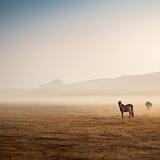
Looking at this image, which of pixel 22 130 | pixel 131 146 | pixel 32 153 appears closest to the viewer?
pixel 32 153

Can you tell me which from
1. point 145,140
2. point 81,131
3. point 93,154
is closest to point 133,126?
point 81,131

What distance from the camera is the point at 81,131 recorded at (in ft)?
105

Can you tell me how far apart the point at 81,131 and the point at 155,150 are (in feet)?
32.1

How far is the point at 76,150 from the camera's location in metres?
23.6

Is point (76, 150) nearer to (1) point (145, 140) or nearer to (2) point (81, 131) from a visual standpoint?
(1) point (145, 140)

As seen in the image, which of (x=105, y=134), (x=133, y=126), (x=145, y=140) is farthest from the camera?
(x=133, y=126)

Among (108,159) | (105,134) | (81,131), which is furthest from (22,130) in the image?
(108,159)

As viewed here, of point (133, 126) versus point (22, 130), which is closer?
point (22, 130)

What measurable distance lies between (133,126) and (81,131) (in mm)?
5888

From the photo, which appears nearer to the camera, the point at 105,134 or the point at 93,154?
the point at 93,154

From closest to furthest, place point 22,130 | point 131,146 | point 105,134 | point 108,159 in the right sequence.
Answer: point 108,159 < point 131,146 < point 105,134 < point 22,130

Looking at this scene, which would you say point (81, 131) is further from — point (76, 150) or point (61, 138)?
point (76, 150)

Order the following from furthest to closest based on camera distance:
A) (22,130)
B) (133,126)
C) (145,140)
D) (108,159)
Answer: (133,126) < (22,130) < (145,140) < (108,159)

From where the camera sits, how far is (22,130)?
32.9 m
